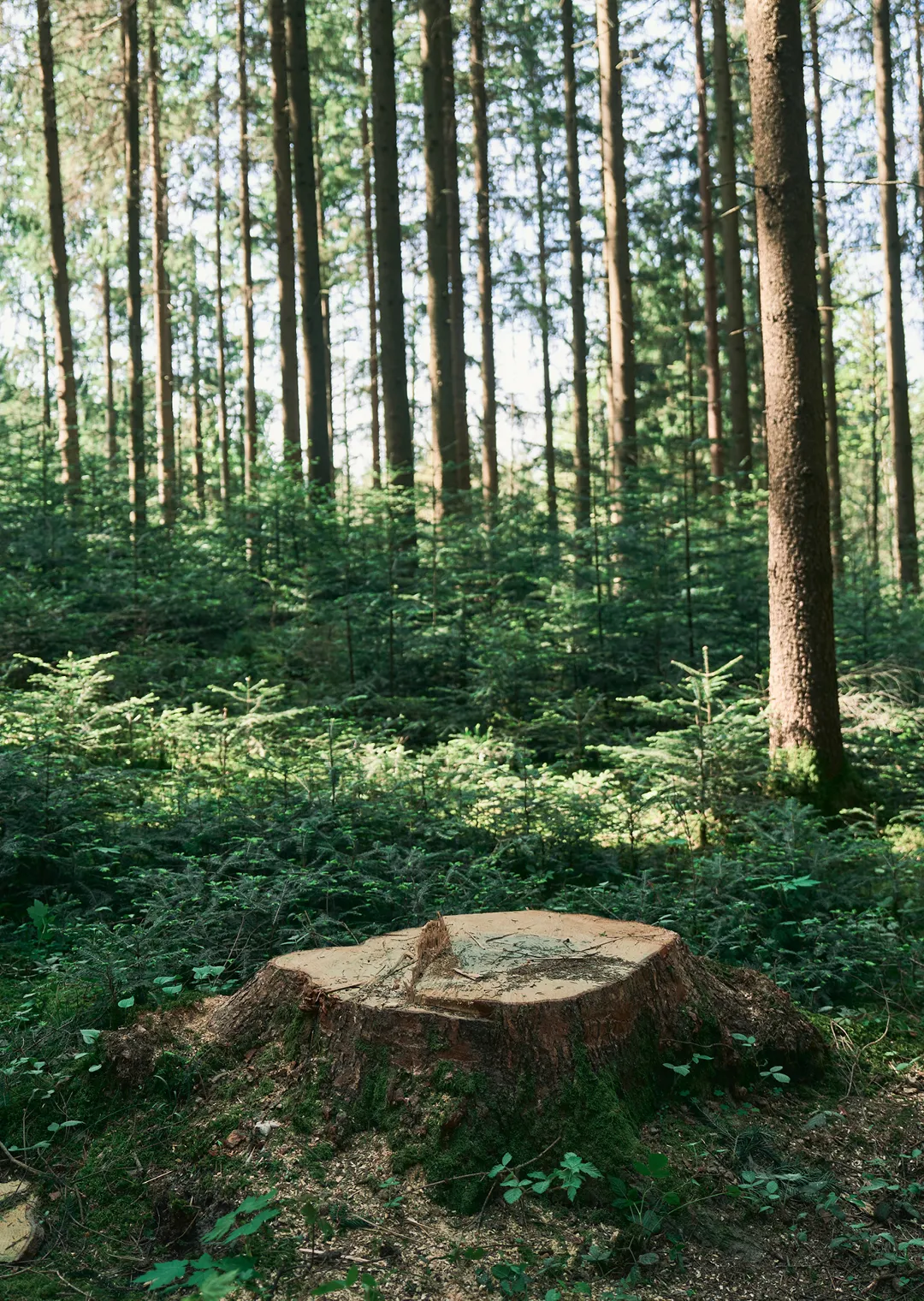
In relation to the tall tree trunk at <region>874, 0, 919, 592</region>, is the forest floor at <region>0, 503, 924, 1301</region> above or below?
below

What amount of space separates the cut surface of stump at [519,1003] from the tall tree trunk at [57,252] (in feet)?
45.0

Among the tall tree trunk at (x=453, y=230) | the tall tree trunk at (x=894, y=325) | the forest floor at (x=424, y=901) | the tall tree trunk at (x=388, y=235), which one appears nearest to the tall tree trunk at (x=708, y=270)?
the tall tree trunk at (x=894, y=325)

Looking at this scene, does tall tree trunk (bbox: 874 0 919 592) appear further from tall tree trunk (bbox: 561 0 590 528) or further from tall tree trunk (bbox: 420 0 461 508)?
tall tree trunk (bbox: 420 0 461 508)

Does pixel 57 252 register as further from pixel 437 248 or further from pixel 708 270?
pixel 708 270

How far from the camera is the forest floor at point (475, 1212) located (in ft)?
9.26

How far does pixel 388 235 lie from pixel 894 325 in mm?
10241

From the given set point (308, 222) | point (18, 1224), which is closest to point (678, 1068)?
point (18, 1224)

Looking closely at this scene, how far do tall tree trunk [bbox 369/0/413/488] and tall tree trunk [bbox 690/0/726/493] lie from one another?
575 cm

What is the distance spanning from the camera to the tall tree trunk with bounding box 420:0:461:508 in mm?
16047

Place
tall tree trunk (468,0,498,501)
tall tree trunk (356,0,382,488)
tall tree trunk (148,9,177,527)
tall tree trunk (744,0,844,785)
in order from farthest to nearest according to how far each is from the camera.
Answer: tall tree trunk (356,0,382,488) → tall tree trunk (148,9,177,527) → tall tree trunk (468,0,498,501) → tall tree trunk (744,0,844,785)

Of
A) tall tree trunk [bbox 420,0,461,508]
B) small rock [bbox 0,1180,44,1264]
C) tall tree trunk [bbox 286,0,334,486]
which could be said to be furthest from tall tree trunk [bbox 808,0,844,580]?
small rock [bbox 0,1180,44,1264]

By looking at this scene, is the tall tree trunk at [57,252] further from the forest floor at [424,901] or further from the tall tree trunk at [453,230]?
the tall tree trunk at [453,230]

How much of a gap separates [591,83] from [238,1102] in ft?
78.0

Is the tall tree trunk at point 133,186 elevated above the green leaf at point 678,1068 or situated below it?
above
